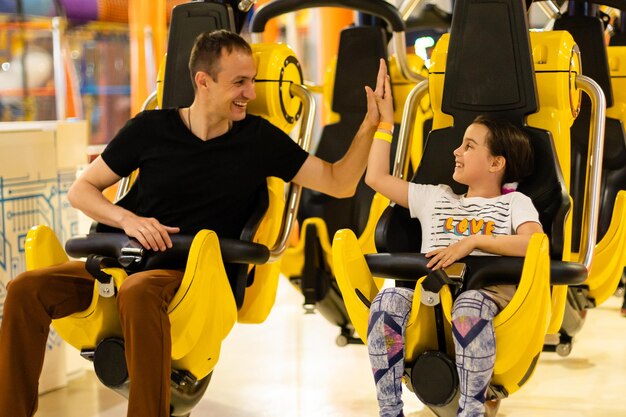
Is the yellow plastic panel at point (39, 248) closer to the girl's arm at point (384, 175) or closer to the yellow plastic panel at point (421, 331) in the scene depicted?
the girl's arm at point (384, 175)

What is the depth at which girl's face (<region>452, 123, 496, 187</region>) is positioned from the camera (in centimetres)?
284

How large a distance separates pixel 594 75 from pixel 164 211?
6.50ft

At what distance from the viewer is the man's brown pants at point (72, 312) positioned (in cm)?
266

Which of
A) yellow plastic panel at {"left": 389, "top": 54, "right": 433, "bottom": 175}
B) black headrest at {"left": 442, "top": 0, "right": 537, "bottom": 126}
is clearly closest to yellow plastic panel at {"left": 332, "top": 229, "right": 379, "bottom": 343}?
black headrest at {"left": 442, "top": 0, "right": 537, "bottom": 126}

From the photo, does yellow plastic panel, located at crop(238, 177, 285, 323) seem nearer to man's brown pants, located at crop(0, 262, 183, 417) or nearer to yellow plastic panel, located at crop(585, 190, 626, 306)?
man's brown pants, located at crop(0, 262, 183, 417)

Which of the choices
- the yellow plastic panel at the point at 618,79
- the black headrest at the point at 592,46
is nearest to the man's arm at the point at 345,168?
the black headrest at the point at 592,46

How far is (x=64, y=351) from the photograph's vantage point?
4027mm

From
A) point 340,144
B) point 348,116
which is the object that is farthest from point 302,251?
point 348,116

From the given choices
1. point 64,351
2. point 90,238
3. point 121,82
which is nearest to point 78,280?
point 90,238

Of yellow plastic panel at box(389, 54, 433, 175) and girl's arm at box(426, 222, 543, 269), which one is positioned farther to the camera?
yellow plastic panel at box(389, 54, 433, 175)

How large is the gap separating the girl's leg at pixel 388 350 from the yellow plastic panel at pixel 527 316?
255mm

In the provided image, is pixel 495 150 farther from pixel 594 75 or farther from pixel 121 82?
pixel 121 82

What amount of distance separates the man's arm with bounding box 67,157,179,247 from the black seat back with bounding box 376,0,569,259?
668 millimetres

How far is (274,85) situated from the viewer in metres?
3.44
